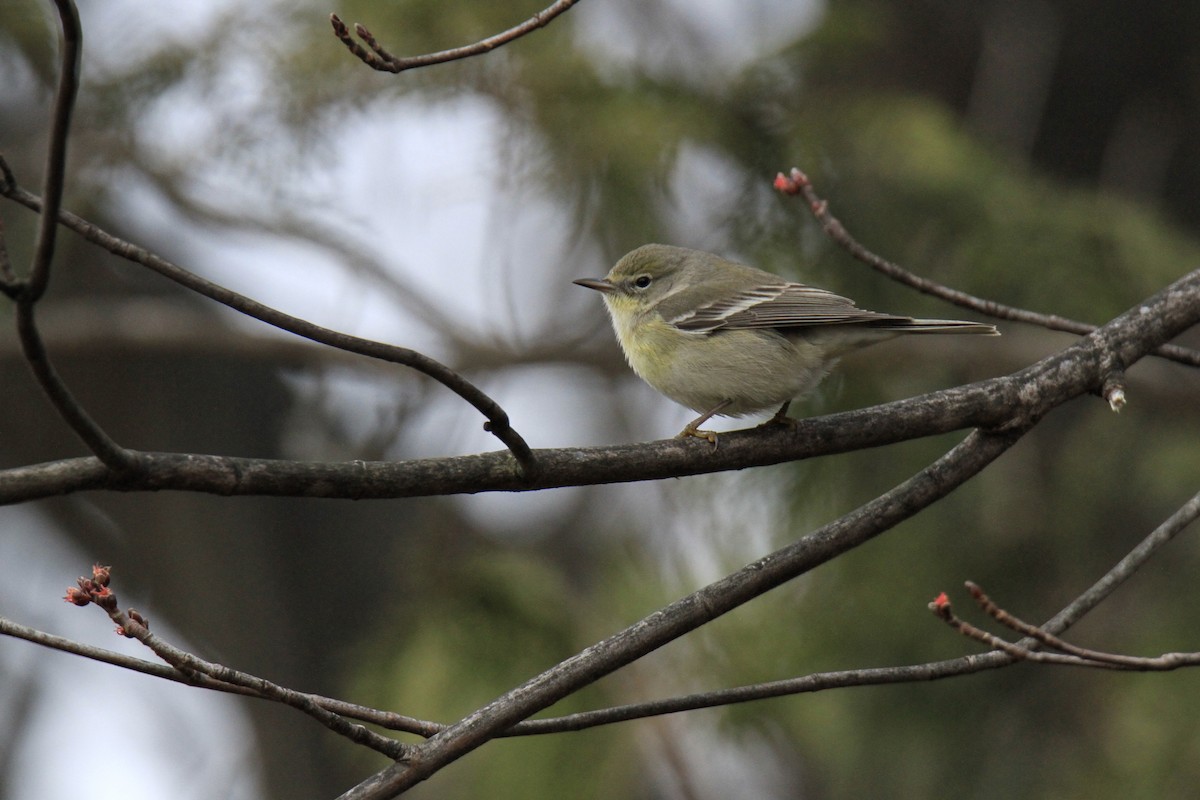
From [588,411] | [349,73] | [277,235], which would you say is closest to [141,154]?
[277,235]

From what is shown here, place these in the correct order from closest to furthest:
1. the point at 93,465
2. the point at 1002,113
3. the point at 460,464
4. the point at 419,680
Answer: the point at 93,465, the point at 460,464, the point at 419,680, the point at 1002,113

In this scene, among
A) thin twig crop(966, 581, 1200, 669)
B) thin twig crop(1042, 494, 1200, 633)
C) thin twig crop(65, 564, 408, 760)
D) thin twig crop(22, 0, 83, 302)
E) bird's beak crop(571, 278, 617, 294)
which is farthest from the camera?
bird's beak crop(571, 278, 617, 294)

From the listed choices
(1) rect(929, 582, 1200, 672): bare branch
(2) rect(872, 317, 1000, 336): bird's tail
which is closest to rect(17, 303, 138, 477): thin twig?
(1) rect(929, 582, 1200, 672): bare branch

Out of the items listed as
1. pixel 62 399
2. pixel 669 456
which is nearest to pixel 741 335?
pixel 669 456

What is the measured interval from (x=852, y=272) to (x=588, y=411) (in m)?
4.14

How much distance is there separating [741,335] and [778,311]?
0.52ft

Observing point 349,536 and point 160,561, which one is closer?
point 160,561

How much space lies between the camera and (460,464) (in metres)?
2.20

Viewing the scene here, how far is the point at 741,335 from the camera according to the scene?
408 centimetres

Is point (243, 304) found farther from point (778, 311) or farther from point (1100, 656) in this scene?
point (778, 311)

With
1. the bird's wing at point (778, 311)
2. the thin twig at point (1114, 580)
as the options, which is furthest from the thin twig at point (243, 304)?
the bird's wing at point (778, 311)

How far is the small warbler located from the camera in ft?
12.7

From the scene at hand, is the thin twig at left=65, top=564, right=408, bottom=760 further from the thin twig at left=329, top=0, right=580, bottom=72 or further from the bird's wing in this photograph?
the bird's wing

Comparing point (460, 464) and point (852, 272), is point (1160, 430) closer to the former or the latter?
point (852, 272)
